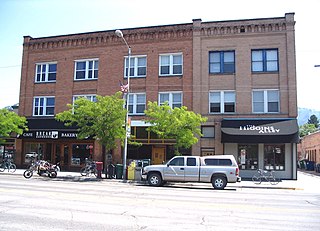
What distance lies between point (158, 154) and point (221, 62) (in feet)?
30.0

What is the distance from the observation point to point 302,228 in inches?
321

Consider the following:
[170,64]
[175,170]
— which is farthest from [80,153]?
[175,170]

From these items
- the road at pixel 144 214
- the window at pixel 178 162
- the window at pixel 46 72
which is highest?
the window at pixel 46 72

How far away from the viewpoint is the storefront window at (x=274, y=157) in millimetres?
25083

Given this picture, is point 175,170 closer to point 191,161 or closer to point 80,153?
point 191,161

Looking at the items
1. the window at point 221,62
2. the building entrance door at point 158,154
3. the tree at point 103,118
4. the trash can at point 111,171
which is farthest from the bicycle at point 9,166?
the window at point 221,62

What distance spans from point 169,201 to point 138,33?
1945 cm

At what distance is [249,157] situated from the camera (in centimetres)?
2569

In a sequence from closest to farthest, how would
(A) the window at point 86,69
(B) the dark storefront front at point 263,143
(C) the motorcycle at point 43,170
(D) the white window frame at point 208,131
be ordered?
(C) the motorcycle at point 43,170 → (B) the dark storefront front at point 263,143 → (D) the white window frame at point 208,131 → (A) the window at point 86,69

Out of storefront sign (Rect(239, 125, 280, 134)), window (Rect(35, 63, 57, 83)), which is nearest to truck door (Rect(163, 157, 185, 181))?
storefront sign (Rect(239, 125, 280, 134))

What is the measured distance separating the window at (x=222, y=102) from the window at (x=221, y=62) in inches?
71.1

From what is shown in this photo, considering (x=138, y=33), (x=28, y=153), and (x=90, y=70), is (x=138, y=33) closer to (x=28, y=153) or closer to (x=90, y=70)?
(x=90, y=70)

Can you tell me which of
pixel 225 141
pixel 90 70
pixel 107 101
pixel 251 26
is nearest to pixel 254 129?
pixel 225 141

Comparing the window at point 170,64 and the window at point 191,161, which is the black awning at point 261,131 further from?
the window at point 170,64
